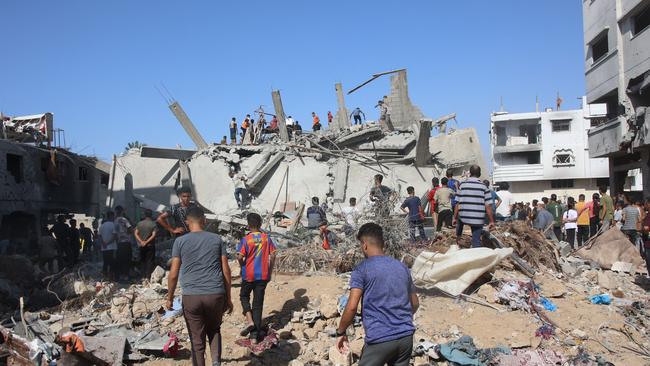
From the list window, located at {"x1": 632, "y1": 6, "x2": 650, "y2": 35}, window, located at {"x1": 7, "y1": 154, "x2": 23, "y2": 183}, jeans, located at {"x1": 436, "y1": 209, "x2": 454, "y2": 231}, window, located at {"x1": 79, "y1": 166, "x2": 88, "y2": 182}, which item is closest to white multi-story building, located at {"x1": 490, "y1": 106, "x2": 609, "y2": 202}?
window, located at {"x1": 632, "y1": 6, "x2": 650, "y2": 35}

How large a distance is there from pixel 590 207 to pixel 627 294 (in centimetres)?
507

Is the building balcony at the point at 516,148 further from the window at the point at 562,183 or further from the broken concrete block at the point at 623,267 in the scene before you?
the broken concrete block at the point at 623,267

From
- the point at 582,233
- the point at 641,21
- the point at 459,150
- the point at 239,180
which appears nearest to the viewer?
the point at 582,233

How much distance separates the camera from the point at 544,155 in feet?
128

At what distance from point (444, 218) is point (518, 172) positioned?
104 ft

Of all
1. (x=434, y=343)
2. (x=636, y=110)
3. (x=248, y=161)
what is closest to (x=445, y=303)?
(x=434, y=343)

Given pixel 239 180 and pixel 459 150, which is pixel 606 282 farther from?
pixel 239 180

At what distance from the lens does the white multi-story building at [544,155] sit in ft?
126

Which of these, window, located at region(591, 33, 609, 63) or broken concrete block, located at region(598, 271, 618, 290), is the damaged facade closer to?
window, located at region(591, 33, 609, 63)

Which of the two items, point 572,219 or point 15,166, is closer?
point 572,219

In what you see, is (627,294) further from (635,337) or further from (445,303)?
(445,303)

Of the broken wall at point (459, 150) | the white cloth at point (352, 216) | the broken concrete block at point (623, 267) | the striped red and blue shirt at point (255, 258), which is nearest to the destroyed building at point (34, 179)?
the white cloth at point (352, 216)

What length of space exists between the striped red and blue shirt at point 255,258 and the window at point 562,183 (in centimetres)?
3744

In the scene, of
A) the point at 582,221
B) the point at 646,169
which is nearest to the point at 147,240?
the point at 582,221
